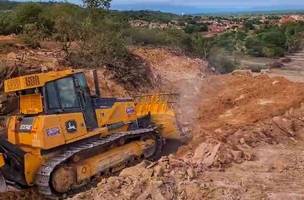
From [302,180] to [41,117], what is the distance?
5155 millimetres

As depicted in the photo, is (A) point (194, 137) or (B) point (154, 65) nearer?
(A) point (194, 137)

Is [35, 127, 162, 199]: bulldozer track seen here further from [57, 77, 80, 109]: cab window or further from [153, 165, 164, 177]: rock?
[153, 165, 164, 177]: rock

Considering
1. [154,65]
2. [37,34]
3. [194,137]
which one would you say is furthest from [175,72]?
[194,137]

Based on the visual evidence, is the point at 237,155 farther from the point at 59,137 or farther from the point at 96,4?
the point at 96,4

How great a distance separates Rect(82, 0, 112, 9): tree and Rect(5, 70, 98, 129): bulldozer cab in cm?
1241

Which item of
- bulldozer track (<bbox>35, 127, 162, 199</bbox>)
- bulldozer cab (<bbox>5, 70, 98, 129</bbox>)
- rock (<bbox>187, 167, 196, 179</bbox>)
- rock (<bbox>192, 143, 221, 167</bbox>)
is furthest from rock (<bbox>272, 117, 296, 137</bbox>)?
bulldozer cab (<bbox>5, 70, 98, 129</bbox>)

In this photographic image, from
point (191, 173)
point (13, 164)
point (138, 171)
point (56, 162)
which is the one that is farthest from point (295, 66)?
point (13, 164)

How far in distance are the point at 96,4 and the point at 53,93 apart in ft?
43.7

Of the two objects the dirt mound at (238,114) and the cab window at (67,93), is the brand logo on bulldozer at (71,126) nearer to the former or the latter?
the cab window at (67,93)

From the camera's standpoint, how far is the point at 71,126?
10703mm

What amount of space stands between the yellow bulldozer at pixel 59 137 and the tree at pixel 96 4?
11.8 metres

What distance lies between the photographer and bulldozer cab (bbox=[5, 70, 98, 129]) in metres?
10.4

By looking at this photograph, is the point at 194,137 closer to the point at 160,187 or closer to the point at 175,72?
the point at 160,187

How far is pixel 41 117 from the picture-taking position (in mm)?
10219
